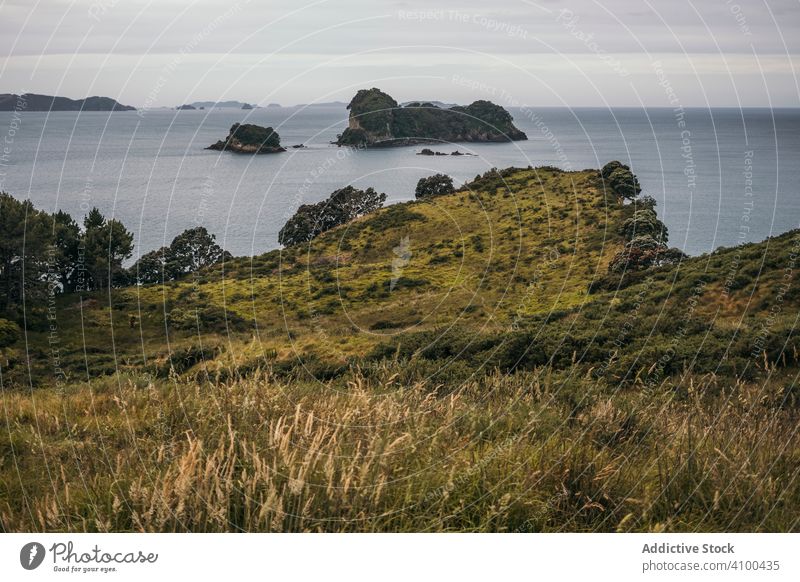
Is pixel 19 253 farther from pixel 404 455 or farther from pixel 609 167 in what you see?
pixel 609 167

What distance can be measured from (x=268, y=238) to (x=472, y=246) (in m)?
16.7

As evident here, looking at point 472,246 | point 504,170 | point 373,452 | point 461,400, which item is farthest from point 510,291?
point 373,452

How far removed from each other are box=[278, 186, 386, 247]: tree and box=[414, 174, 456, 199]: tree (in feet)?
10.2

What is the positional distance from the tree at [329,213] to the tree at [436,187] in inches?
122

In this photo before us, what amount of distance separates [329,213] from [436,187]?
402 inches

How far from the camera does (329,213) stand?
172 feet

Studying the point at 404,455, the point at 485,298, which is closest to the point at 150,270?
the point at 485,298

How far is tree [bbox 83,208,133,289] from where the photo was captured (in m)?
40.6

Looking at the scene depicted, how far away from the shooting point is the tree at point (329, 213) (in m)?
48.0

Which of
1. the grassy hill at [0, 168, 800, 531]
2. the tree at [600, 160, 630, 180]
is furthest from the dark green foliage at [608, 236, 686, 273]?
the grassy hill at [0, 168, 800, 531]

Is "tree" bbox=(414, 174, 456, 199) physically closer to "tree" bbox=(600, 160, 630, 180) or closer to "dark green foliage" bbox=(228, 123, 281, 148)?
"tree" bbox=(600, 160, 630, 180)

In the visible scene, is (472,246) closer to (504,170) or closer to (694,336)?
(504,170)

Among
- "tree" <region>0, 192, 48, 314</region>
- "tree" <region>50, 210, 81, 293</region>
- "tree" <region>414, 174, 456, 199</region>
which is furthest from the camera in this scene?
"tree" <region>414, 174, 456, 199</region>

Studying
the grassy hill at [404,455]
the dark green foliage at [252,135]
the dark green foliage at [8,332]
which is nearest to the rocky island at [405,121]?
the dark green foliage at [252,135]
